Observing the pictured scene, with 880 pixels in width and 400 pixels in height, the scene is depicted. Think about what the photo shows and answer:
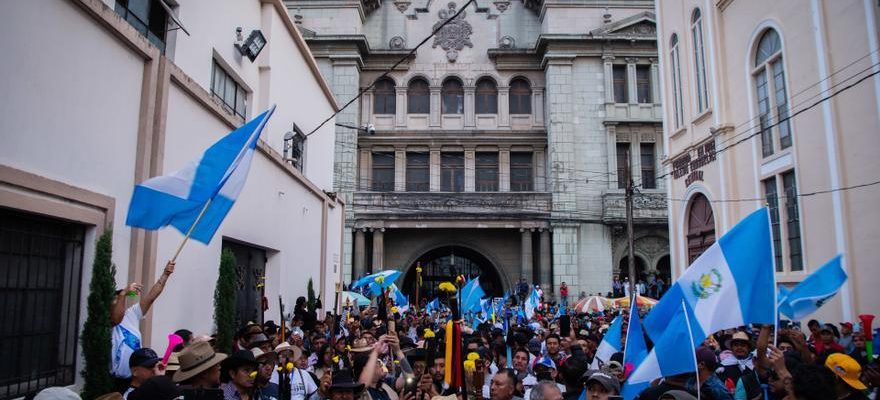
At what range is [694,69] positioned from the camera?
60.7ft

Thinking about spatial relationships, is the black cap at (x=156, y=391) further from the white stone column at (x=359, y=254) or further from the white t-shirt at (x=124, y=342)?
the white stone column at (x=359, y=254)

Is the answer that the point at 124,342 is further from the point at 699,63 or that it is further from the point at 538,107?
the point at 538,107

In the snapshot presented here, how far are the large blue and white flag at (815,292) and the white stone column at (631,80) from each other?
21549 mm

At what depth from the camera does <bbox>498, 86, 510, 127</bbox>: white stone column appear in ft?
101

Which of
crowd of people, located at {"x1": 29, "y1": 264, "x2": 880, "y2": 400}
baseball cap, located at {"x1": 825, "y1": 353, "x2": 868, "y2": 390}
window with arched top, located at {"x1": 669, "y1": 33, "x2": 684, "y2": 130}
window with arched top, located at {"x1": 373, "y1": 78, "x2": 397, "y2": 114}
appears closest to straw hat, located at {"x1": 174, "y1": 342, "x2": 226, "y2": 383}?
crowd of people, located at {"x1": 29, "y1": 264, "x2": 880, "y2": 400}

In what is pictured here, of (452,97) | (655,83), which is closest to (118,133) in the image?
(452,97)

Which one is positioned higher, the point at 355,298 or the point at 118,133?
the point at 118,133

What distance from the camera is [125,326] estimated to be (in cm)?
654

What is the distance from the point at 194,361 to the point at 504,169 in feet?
87.1

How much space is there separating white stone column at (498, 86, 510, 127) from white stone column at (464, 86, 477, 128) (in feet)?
4.37

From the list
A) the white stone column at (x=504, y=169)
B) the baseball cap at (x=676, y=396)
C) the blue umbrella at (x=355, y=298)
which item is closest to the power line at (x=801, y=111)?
the baseball cap at (x=676, y=396)

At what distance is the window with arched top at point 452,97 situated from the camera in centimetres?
3128

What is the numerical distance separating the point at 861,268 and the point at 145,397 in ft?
43.4

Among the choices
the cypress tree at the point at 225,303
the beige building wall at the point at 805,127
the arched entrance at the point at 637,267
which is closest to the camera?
the cypress tree at the point at 225,303
